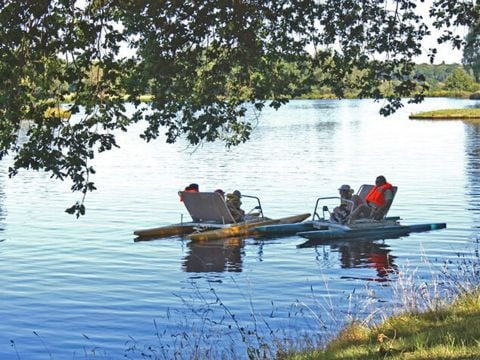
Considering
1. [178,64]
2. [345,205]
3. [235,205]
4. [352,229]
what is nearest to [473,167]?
[345,205]

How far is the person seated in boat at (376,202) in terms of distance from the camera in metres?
26.5

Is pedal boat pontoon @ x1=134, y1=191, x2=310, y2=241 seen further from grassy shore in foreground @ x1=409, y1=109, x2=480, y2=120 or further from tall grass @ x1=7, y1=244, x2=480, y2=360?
grassy shore in foreground @ x1=409, y1=109, x2=480, y2=120

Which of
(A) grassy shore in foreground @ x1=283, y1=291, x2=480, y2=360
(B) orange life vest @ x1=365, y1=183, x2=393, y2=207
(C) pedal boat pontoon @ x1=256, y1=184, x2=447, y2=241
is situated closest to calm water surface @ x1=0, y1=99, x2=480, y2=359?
(C) pedal boat pontoon @ x1=256, y1=184, x2=447, y2=241

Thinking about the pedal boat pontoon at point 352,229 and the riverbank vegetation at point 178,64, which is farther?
the pedal boat pontoon at point 352,229

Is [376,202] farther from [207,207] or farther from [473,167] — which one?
[473,167]

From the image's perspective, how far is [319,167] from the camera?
52406 mm

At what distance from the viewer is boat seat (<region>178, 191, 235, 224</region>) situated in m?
28.0

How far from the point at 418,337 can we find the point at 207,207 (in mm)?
19876

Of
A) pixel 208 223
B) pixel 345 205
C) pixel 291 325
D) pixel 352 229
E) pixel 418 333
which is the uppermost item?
pixel 418 333

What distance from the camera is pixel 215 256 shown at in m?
25.5

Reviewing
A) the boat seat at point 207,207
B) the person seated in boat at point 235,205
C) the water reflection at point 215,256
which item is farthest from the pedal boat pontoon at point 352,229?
the water reflection at point 215,256

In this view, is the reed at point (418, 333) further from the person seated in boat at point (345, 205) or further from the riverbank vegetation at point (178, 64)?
the person seated in boat at point (345, 205)

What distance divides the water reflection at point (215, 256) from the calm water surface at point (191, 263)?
2.0 inches

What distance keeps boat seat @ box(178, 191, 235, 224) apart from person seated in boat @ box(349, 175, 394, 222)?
3828mm
